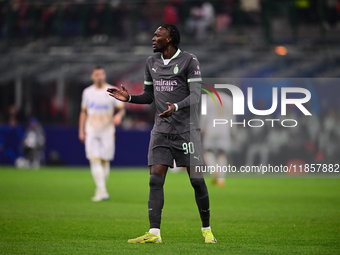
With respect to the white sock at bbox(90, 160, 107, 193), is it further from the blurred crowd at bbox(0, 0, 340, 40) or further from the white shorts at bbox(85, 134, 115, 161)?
the blurred crowd at bbox(0, 0, 340, 40)

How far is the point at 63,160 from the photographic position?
80.5ft

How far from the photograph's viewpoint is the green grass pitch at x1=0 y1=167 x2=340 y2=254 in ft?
20.1

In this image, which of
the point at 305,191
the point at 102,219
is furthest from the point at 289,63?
the point at 102,219

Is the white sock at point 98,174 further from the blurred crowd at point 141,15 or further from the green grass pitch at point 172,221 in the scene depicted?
the blurred crowd at point 141,15

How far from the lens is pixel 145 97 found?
673 centimetres

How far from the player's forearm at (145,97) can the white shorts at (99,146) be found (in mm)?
4796

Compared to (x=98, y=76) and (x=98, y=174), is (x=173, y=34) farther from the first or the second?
(x=98, y=174)

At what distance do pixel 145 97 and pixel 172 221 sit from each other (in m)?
2.39

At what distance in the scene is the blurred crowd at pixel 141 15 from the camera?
75.8 ft

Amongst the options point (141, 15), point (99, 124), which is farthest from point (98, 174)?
point (141, 15)

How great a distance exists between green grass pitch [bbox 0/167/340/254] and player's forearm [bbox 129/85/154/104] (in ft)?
5.09

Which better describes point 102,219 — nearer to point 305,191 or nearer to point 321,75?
point 305,191

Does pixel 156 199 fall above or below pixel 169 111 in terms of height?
below

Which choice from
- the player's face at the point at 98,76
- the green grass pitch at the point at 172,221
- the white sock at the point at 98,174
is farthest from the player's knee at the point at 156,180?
the player's face at the point at 98,76
